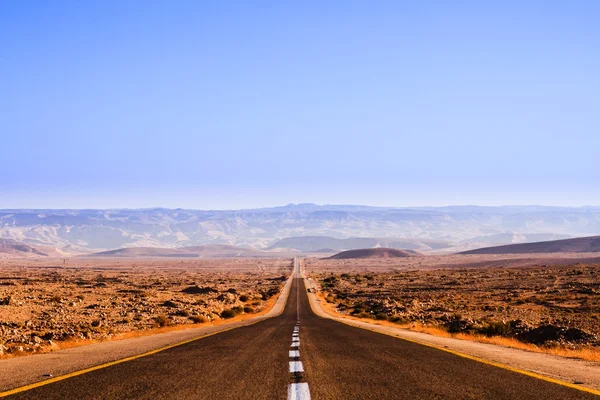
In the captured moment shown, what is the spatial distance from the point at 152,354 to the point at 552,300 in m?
44.9

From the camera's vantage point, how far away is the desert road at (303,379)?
834cm

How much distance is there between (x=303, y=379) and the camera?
31.7ft

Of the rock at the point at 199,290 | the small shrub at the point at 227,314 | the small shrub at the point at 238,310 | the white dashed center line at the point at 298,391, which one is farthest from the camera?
the rock at the point at 199,290

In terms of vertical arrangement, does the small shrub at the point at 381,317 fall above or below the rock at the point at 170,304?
above

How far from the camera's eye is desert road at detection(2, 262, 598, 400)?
834cm

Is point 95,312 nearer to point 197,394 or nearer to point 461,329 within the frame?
point 461,329

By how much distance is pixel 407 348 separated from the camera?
615 inches

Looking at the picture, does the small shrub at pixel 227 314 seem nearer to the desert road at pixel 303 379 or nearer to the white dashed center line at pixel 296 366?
the desert road at pixel 303 379

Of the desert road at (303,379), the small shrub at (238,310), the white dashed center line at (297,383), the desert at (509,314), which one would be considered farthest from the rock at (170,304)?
the white dashed center line at (297,383)

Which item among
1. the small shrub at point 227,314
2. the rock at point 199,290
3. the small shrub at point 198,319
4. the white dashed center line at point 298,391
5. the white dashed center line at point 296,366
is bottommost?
the rock at point 199,290

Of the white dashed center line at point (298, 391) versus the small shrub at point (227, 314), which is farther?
the small shrub at point (227, 314)

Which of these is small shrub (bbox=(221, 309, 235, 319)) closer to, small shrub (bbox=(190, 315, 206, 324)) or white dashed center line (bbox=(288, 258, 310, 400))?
small shrub (bbox=(190, 315, 206, 324))

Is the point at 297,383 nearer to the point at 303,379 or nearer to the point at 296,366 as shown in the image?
the point at 303,379

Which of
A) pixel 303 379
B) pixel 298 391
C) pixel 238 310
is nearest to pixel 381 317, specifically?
pixel 238 310
